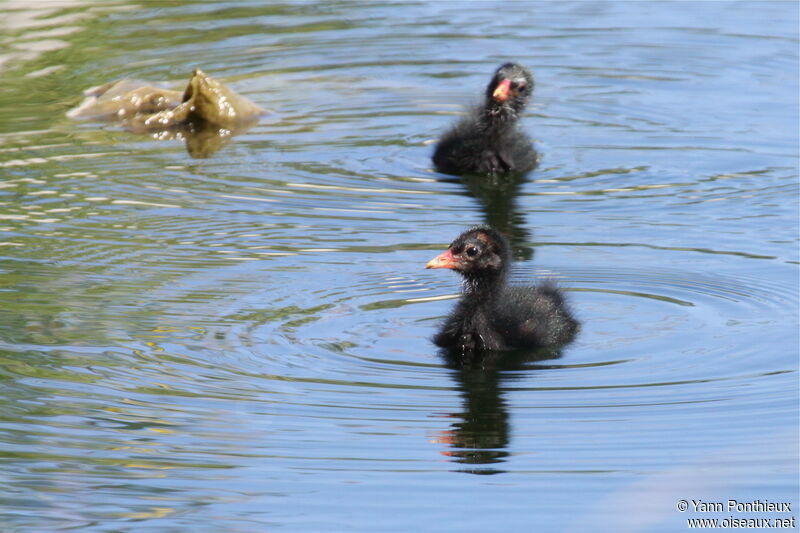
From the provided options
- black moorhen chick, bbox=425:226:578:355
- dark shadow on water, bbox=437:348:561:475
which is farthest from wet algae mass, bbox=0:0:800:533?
black moorhen chick, bbox=425:226:578:355

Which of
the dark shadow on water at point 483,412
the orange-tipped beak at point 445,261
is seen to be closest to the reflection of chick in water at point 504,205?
the orange-tipped beak at point 445,261

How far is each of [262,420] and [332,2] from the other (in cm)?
1279

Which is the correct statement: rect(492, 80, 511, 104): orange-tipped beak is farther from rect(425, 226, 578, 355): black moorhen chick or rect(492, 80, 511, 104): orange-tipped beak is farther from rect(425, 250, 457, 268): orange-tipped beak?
rect(425, 250, 457, 268): orange-tipped beak

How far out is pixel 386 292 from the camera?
9.38 m

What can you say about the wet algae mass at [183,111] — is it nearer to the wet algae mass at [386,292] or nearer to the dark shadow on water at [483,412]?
the wet algae mass at [386,292]

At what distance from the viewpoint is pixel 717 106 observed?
565 inches

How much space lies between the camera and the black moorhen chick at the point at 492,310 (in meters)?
8.45

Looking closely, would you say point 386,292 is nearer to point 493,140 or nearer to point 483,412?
point 483,412

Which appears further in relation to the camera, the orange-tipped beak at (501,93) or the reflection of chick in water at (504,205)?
the orange-tipped beak at (501,93)

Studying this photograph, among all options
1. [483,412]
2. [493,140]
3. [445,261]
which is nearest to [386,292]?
[445,261]

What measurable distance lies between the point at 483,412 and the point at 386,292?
2.00 m

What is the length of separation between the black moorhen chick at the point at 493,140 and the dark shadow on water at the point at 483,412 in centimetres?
421

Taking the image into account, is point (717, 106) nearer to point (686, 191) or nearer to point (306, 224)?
point (686, 191)

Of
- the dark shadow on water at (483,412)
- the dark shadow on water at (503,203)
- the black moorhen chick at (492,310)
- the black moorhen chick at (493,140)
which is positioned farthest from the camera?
the black moorhen chick at (493,140)
